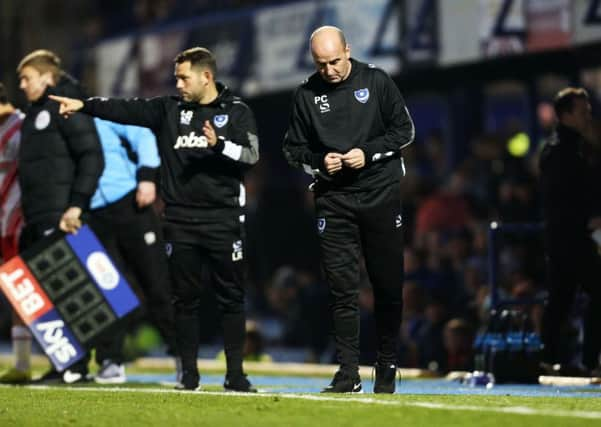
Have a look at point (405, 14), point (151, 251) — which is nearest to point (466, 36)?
point (405, 14)

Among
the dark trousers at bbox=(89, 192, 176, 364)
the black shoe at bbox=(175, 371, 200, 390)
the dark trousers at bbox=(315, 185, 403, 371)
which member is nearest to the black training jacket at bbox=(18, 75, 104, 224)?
the dark trousers at bbox=(89, 192, 176, 364)

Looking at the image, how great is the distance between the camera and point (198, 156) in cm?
1209

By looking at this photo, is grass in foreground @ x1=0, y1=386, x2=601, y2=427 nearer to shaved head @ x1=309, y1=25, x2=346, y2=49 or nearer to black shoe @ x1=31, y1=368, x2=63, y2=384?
shaved head @ x1=309, y1=25, x2=346, y2=49

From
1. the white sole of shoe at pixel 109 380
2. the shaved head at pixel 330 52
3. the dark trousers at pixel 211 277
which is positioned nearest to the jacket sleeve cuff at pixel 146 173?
the white sole of shoe at pixel 109 380

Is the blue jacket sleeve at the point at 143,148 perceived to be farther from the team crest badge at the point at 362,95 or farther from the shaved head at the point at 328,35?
the shaved head at the point at 328,35

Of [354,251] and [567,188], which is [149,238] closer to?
[354,251]

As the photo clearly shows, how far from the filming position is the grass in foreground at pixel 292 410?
9172mm

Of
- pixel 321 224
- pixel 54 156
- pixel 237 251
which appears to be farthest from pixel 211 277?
pixel 54 156

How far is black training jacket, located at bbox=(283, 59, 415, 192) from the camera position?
11148 millimetres

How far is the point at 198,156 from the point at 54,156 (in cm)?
206

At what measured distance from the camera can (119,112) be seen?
1228 centimetres

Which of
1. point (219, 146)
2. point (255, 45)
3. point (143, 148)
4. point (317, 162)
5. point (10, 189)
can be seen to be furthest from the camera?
point (255, 45)

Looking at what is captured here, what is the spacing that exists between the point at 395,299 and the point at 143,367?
23.8 feet

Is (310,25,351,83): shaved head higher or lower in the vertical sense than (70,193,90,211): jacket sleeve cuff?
higher
